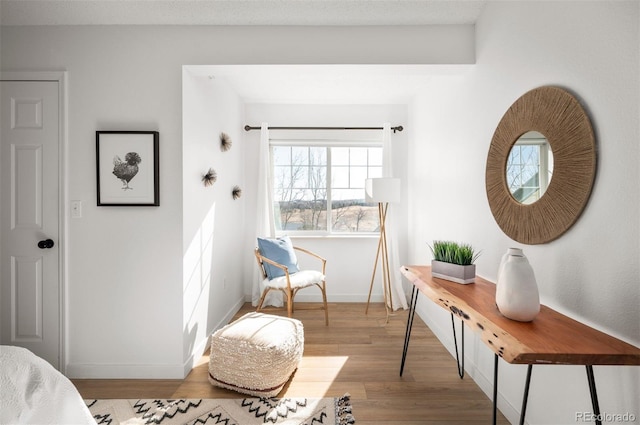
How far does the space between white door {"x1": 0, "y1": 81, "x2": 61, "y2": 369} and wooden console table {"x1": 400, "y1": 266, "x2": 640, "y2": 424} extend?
2628 mm

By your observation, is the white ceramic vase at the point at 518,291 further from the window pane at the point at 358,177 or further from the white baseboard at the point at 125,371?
the window pane at the point at 358,177

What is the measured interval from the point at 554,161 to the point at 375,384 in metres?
1.74

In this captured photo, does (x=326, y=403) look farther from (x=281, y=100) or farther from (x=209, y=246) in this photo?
(x=281, y=100)

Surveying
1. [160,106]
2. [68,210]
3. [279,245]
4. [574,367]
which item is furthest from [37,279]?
[574,367]

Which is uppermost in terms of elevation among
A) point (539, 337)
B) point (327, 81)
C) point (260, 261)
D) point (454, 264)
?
point (327, 81)

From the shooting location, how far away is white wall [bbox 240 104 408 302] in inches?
156

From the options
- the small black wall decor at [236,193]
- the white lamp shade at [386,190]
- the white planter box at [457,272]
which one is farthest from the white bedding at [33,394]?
the white lamp shade at [386,190]

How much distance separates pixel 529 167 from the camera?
164cm

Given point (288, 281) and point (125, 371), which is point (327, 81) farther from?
point (125, 371)

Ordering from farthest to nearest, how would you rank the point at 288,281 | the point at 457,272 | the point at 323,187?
the point at 323,187 < the point at 288,281 < the point at 457,272

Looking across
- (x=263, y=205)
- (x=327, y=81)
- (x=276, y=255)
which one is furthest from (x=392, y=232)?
(x=327, y=81)

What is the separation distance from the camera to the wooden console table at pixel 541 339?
39.5 inches

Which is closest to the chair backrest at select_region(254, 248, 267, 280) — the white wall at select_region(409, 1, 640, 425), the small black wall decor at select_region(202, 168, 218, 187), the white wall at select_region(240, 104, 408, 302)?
the white wall at select_region(240, 104, 408, 302)

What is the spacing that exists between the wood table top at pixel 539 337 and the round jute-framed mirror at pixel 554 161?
41 centimetres
